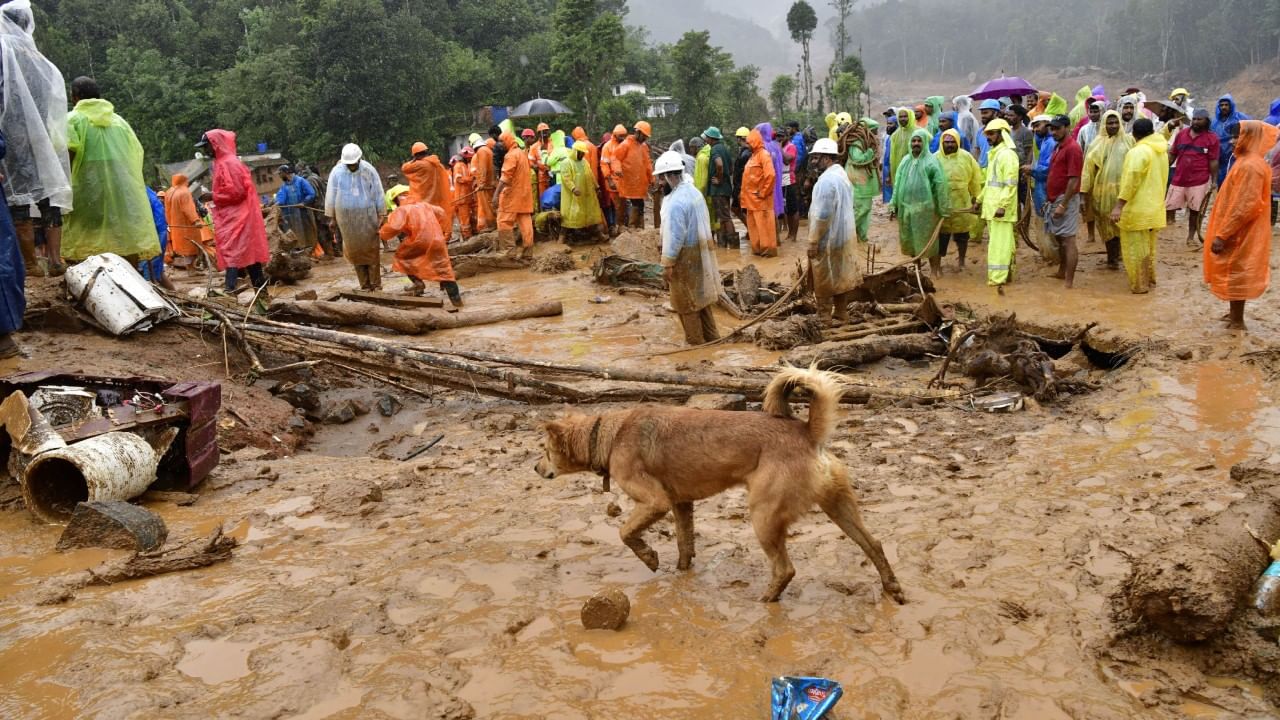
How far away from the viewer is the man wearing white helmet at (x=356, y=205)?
11.2 m

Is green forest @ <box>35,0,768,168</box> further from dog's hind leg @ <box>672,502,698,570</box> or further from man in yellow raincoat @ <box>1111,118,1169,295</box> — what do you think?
dog's hind leg @ <box>672,502,698,570</box>

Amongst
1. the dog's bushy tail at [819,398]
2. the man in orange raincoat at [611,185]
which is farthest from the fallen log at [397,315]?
the dog's bushy tail at [819,398]

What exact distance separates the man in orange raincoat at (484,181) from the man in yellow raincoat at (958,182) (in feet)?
27.1

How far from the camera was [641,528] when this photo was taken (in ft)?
13.2

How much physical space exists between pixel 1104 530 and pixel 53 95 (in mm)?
8126

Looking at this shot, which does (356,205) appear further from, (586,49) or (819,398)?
(586,49)

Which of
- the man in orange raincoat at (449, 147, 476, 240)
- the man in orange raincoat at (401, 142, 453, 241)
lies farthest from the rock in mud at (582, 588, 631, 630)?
the man in orange raincoat at (449, 147, 476, 240)

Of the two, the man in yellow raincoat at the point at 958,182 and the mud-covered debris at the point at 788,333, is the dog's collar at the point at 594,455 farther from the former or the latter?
the man in yellow raincoat at the point at 958,182

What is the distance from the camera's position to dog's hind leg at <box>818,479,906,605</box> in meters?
3.82

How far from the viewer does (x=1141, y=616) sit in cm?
346

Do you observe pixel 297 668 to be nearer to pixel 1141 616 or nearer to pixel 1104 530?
pixel 1141 616

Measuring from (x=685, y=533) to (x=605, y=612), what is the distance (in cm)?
73

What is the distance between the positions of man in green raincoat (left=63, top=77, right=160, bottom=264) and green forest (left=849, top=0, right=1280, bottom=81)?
48054 millimetres

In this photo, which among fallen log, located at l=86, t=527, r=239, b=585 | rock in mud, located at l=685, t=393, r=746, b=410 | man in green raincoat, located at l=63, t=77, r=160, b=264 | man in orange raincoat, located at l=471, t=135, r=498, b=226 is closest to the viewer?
fallen log, located at l=86, t=527, r=239, b=585
